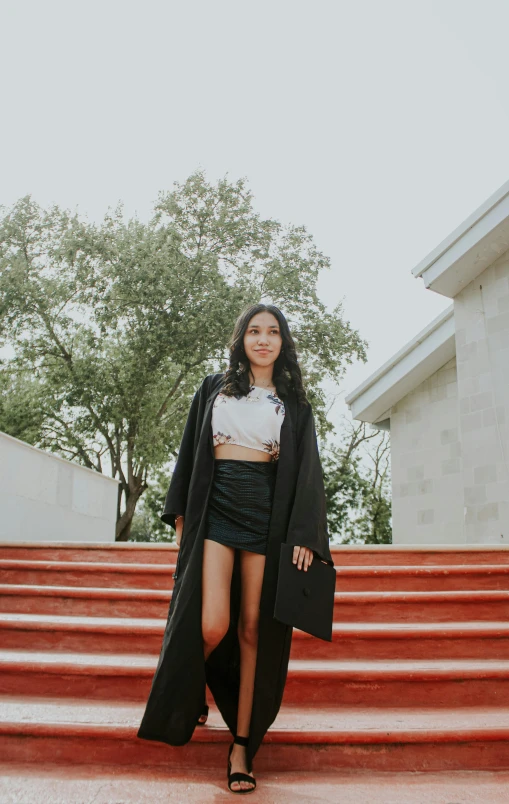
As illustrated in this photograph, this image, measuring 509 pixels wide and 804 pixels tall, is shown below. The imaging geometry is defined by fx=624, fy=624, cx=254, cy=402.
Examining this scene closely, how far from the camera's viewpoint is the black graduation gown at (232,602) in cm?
232

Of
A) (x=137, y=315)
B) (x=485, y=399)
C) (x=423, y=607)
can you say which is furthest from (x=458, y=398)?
(x=137, y=315)

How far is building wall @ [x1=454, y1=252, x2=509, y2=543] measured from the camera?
742 cm

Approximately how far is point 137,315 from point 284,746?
14.3m

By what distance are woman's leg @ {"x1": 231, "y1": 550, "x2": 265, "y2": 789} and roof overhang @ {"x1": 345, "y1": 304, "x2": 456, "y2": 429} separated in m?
7.22

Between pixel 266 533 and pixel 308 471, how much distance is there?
0.30 metres

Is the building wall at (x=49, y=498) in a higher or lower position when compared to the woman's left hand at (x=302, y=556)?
higher

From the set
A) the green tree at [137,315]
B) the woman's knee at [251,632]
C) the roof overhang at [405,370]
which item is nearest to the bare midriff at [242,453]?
the woman's knee at [251,632]

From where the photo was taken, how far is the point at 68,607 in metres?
4.00

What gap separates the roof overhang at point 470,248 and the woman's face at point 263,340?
18.6 ft

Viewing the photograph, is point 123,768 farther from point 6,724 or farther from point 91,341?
point 91,341

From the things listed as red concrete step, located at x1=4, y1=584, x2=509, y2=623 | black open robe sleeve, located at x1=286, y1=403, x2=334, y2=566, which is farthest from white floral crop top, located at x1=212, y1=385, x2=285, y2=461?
red concrete step, located at x1=4, y1=584, x2=509, y2=623

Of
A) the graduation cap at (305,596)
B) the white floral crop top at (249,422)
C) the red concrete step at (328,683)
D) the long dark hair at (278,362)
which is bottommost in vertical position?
the red concrete step at (328,683)

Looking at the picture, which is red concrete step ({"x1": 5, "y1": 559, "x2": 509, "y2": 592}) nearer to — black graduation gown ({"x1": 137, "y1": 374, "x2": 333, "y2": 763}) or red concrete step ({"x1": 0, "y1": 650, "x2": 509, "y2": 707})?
red concrete step ({"x1": 0, "y1": 650, "x2": 509, "y2": 707})

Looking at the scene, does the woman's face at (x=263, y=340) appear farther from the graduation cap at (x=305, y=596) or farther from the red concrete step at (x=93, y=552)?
the red concrete step at (x=93, y=552)
